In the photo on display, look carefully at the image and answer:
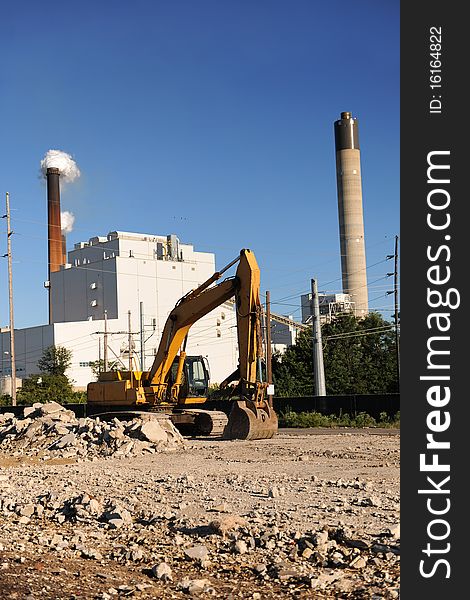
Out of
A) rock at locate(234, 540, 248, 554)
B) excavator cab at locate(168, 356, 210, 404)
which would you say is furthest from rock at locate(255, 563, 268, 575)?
excavator cab at locate(168, 356, 210, 404)

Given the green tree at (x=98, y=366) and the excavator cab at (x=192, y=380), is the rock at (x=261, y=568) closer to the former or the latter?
the excavator cab at (x=192, y=380)

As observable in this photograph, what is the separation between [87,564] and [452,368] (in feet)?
19.0

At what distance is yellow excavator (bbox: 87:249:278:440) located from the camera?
81.6 feet

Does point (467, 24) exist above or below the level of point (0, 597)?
above

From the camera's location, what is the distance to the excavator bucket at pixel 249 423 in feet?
80.6

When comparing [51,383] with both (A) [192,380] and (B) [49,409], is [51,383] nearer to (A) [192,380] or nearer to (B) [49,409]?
(B) [49,409]

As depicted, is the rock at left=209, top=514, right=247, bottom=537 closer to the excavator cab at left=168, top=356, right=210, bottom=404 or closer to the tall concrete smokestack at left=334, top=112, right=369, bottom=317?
the excavator cab at left=168, top=356, right=210, bottom=404

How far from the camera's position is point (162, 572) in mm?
8664

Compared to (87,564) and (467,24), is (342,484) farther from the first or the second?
(467,24)

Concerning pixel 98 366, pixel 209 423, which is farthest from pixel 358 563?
pixel 98 366

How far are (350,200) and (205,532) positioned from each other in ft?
223

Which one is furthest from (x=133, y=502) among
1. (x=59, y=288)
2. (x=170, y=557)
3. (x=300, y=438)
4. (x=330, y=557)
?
(x=59, y=288)

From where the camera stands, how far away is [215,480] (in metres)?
15.7

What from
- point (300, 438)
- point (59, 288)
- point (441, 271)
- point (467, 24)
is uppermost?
point (59, 288)
